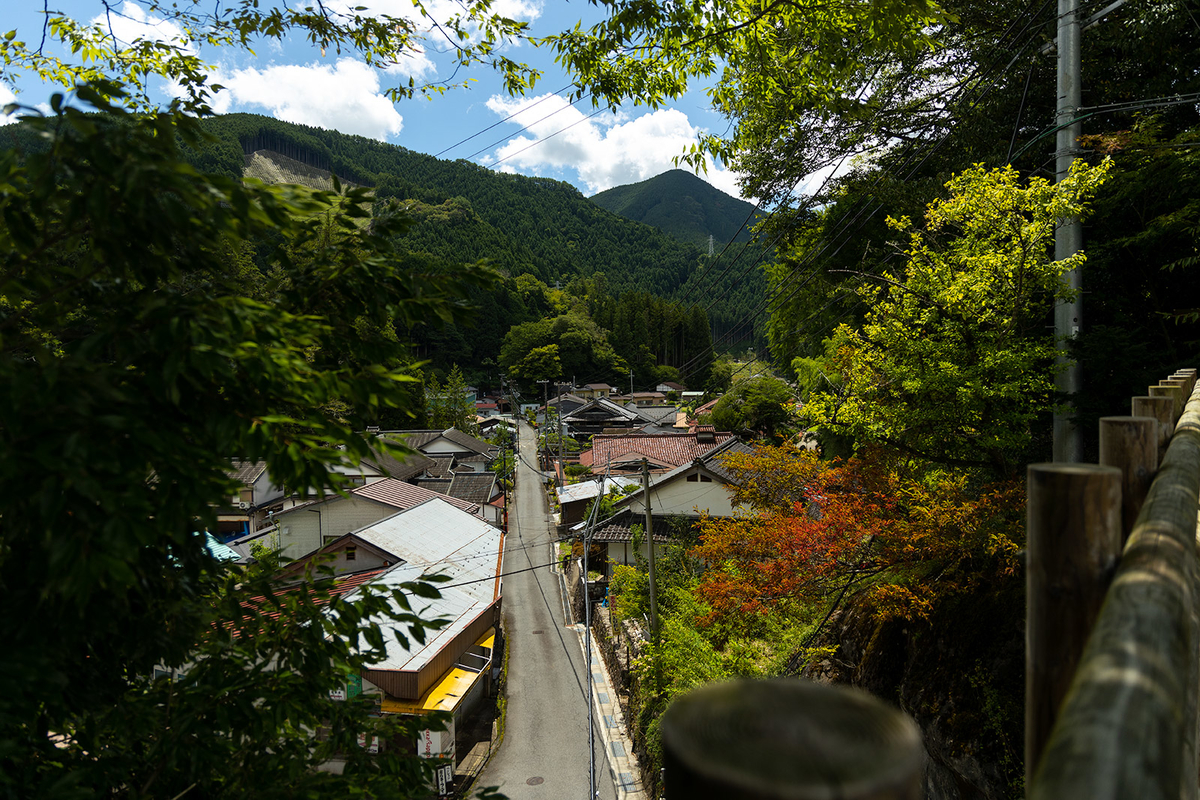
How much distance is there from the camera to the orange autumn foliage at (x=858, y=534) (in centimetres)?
679

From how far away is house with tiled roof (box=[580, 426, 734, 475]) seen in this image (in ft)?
104

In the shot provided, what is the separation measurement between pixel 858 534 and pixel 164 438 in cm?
779

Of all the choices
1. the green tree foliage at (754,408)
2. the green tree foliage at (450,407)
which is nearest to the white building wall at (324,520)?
the green tree foliage at (754,408)

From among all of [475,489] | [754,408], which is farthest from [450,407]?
[754,408]

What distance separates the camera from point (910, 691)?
7496mm

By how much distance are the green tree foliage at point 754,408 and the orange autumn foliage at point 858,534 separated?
1972 cm

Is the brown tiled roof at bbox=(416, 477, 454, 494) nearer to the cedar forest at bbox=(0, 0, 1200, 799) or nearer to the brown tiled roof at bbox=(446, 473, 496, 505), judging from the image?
the brown tiled roof at bbox=(446, 473, 496, 505)

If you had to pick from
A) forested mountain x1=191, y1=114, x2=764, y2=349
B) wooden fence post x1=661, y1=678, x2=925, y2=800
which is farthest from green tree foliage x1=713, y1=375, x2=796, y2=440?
forested mountain x1=191, y1=114, x2=764, y2=349

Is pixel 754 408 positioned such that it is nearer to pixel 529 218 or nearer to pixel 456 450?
pixel 456 450

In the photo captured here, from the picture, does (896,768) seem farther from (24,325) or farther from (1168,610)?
(24,325)

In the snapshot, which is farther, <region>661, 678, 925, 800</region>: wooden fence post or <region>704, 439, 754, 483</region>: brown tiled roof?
<region>704, 439, 754, 483</region>: brown tiled roof

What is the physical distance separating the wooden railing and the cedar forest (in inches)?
69.6

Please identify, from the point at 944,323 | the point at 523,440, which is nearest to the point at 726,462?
the point at 944,323

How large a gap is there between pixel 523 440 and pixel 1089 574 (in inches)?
2341
